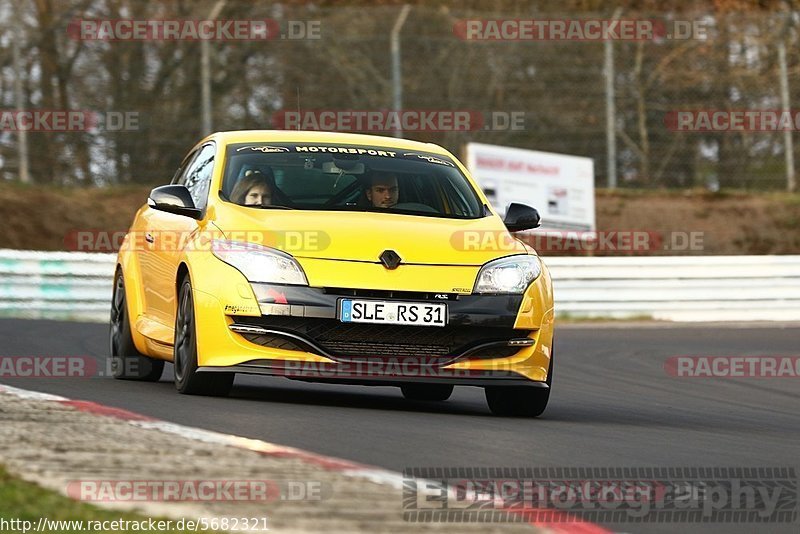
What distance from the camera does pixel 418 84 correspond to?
22500 millimetres

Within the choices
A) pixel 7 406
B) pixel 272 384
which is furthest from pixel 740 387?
pixel 7 406

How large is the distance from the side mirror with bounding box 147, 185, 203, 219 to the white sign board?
45.5 ft

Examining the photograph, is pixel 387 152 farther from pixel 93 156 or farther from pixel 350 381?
pixel 93 156

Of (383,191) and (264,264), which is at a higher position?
(383,191)

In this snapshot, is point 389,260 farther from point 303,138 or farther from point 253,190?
point 303,138

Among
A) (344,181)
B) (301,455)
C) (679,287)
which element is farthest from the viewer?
(679,287)

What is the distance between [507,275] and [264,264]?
126cm

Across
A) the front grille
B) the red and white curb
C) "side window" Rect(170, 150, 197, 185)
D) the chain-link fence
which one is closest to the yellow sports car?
the front grille

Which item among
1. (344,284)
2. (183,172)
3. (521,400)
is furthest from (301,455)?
(183,172)

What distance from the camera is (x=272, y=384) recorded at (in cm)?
1041

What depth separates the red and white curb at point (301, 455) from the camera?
5.07 m

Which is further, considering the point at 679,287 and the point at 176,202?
the point at 679,287

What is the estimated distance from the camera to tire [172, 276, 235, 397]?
28.1 feet

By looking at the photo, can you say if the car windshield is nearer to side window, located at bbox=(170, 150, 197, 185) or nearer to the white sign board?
side window, located at bbox=(170, 150, 197, 185)
